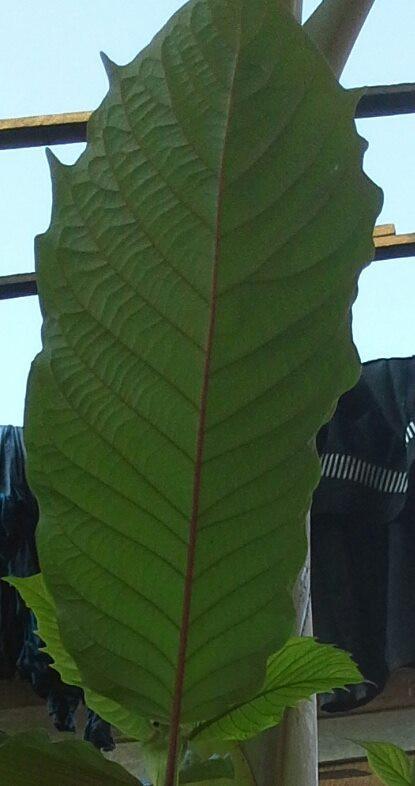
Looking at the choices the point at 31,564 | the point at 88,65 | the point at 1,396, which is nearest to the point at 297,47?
the point at 31,564

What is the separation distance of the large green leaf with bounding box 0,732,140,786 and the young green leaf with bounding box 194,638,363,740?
0.05 metres

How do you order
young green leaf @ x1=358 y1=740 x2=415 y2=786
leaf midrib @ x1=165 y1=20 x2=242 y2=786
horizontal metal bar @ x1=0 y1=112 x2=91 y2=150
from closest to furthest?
leaf midrib @ x1=165 y1=20 x2=242 y2=786 < young green leaf @ x1=358 y1=740 x2=415 y2=786 < horizontal metal bar @ x1=0 y1=112 x2=91 y2=150

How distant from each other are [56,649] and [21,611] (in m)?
1.72

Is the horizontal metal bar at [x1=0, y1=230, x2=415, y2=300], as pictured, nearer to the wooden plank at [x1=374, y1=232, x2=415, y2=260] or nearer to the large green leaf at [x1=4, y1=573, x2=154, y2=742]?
the wooden plank at [x1=374, y1=232, x2=415, y2=260]

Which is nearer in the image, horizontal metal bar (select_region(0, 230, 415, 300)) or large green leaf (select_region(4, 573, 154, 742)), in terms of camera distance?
large green leaf (select_region(4, 573, 154, 742))

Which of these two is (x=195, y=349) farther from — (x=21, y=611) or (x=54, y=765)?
(x=21, y=611)

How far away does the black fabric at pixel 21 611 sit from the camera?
186 centimetres

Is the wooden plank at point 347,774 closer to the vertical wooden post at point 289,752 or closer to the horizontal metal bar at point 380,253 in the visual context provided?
the horizontal metal bar at point 380,253

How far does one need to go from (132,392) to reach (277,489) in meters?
0.04

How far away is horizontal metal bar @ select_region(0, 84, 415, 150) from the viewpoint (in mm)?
2402

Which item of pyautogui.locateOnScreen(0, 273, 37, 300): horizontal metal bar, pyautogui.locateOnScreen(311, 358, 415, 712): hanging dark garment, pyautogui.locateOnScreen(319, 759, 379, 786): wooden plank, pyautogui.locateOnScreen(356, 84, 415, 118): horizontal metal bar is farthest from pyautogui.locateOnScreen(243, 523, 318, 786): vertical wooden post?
pyautogui.locateOnScreen(0, 273, 37, 300): horizontal metal bar

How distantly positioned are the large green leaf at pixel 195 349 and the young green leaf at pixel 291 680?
0.05m

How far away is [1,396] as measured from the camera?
8.84 ft

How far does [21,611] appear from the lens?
76.1 inches
